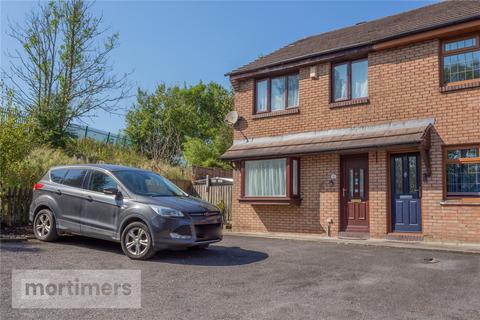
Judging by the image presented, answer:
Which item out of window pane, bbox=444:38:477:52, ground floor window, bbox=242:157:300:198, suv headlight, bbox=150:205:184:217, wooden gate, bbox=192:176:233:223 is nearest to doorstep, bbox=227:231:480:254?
ground floor window, bbox=242:157:300:198

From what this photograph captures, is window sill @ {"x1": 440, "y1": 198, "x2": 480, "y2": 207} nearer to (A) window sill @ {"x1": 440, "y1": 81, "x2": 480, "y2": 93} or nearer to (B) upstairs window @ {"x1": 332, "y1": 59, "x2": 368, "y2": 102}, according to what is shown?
(A) window sill @ {"x1": 440, "y1": 81, "x2": 480, "y2": 93}

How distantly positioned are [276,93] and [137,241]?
813 cm

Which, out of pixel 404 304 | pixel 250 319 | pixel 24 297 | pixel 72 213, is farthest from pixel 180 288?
pixel 72 213

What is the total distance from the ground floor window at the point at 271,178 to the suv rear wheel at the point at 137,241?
6.07m

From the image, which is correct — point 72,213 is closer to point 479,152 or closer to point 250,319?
point 250,319

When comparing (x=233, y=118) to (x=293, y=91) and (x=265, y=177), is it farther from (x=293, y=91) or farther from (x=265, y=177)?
(x=265, y=177)

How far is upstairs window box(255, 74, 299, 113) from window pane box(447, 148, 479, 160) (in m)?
4.84

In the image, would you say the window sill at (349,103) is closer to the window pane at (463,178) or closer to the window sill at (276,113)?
the window sill at (276,113)

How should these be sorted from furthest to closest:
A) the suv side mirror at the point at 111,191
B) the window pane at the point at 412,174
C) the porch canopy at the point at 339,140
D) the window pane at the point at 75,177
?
the window pane at the point at 412,174
the porch canopy at the point at 339,140
the window pane at the point at 75,177
the suv side mirror at the point at 111,191

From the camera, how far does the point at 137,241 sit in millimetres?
7148

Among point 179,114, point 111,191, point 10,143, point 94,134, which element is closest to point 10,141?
point 10,143

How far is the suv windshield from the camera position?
309 inches

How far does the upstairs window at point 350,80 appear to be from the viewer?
12.0m

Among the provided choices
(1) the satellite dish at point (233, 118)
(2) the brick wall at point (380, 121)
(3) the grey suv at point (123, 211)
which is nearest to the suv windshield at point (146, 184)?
(3) the grey suv at point (123, 211)
